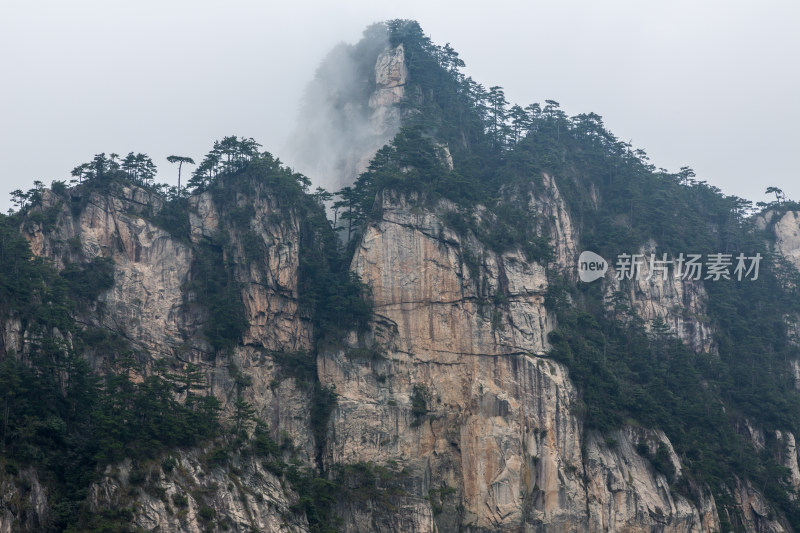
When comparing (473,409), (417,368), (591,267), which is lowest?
(473,409)

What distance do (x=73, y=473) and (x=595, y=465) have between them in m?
40.5

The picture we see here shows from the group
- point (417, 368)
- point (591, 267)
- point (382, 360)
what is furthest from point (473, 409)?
point (591, 267)

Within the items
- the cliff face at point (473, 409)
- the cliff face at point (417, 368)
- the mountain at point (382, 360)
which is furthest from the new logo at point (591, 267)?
the cliff face at point (473, 409)

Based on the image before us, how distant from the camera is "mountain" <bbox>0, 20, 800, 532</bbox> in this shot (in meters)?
69.1

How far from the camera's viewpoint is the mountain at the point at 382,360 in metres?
69.1

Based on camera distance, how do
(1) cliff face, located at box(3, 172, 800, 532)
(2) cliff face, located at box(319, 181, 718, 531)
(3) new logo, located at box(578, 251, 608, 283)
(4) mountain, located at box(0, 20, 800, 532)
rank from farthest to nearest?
(3) new logo, located at box(578, 251, 608, 283) → (2) cliff face, located at box(319, 181, 718, 531) → (1) cliff face, located at box(3, 172, 800, 532) → (4) mountain, located at box(0, 20, 800, 532)

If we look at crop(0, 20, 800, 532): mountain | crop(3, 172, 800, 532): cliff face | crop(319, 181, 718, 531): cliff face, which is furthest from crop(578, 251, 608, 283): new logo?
crop(319, 181, 718, 531): cliff face

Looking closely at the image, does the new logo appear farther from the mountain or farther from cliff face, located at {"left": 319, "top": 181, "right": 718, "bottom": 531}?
cliff face, located at {"left": 319, "top": 181, "right": 718, "bottom": 531}

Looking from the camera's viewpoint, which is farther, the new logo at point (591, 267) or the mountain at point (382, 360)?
the new logo at point (591, 267)

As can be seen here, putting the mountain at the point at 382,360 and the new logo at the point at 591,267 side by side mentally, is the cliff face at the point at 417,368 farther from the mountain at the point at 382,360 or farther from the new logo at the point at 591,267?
the new logo at the point at 591,267

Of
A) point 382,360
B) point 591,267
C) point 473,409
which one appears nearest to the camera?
point 473,409

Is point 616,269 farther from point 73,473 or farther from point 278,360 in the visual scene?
point 73,473

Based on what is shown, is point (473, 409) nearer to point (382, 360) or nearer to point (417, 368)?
point (417, 368)

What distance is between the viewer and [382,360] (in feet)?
265
